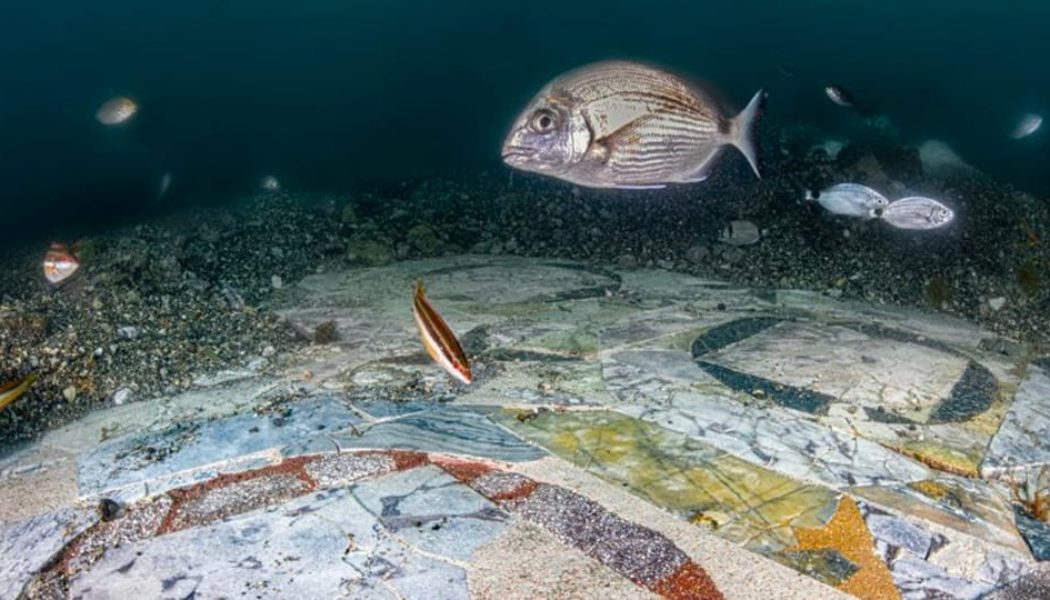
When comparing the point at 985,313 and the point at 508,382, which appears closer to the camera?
the point at 508,382

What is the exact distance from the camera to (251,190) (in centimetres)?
1449

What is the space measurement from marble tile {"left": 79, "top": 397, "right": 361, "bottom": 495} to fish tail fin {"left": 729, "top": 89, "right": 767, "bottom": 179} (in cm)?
250

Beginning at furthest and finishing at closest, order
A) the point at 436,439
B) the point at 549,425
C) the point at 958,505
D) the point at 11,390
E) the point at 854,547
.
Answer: the point at 549,425
the point at 11,390
the point at 436,439
the point at 958,505
the point at 854,547

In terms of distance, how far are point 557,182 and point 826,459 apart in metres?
8.08

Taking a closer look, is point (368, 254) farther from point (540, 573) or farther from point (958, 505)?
point (958, 505)

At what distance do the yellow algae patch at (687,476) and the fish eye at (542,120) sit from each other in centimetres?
161

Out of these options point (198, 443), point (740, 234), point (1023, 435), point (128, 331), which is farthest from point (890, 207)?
point (128, 331)

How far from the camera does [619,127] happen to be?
3.33 metres

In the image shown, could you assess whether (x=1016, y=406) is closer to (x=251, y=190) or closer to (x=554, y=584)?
(x=554, y=584)

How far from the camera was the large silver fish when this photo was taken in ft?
10.9

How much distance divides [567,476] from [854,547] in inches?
49.5

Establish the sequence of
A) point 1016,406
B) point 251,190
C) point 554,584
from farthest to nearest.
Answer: point 251,190, point 1016,406, point 554,584

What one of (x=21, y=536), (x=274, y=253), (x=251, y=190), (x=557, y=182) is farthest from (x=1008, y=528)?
(x=251, y=190)

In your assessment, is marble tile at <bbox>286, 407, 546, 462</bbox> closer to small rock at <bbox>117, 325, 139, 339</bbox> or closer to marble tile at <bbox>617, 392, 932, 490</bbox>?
marble tile at <bbox>617, 392, 932, 490</bbox>
